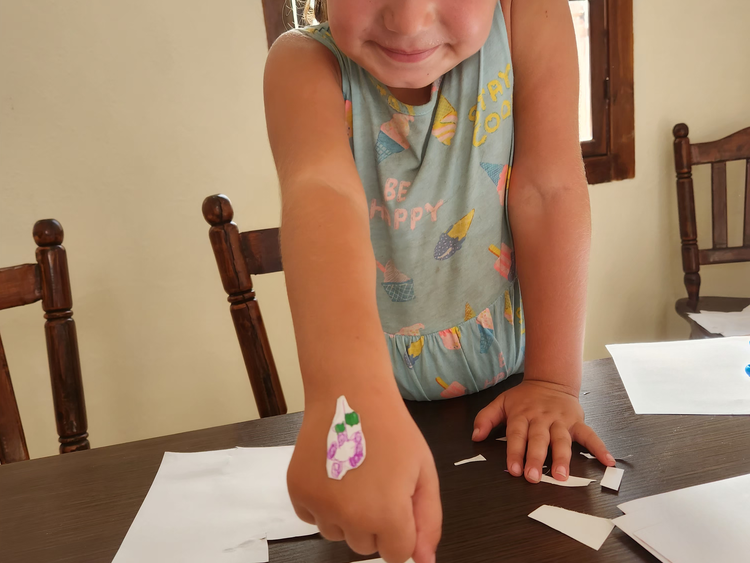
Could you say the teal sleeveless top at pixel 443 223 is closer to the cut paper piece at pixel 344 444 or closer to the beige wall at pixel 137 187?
the cut paper piece at pixel 344 444

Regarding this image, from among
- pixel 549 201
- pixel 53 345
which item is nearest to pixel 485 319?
pixel 549 201

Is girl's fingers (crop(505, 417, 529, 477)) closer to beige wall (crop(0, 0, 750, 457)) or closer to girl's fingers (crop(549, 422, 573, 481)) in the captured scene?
girl's fingers (crop(549, 422, 573, 481))

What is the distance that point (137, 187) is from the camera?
1.31m

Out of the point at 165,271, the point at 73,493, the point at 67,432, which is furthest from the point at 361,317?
the point at 165,271

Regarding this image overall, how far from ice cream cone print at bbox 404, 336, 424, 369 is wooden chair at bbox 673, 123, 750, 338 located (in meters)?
1.12

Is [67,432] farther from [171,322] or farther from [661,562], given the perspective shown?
[661,562]

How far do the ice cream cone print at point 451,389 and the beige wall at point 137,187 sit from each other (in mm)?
835

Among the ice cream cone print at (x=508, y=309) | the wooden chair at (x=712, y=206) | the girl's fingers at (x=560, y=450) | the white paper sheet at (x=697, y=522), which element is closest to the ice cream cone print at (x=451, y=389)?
the ice cream cone print at (x=508, y=309)

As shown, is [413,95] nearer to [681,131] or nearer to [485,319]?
[485,319]

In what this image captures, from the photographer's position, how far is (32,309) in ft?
4.16

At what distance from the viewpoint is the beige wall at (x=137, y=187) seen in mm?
1244

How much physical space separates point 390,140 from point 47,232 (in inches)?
19.5

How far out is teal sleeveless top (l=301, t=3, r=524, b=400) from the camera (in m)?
0.66

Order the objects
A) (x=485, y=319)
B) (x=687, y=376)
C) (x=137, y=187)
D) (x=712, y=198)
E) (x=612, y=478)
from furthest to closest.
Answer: (x=712, y=198) → (x=137, y=187) → (x=485, y=319) → (x=687, y=376) → (x=612, y=478)
